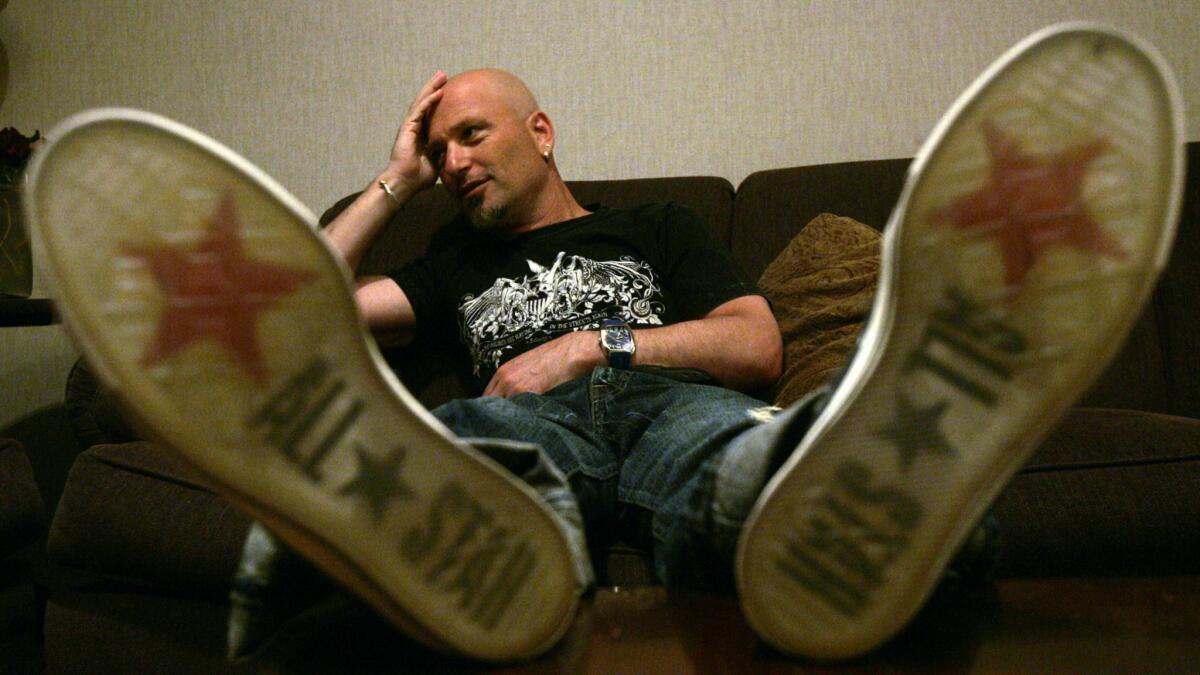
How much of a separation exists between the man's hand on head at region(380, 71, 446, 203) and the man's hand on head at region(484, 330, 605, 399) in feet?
1.55

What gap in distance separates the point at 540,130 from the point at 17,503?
89 centimetres

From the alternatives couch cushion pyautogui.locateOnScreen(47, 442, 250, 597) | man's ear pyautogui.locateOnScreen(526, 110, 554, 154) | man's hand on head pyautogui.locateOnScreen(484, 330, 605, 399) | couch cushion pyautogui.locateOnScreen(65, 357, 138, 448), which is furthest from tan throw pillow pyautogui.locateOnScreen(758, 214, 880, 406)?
couch cushion pyautogui.locateOnScreen(65, 357, 138, 448)

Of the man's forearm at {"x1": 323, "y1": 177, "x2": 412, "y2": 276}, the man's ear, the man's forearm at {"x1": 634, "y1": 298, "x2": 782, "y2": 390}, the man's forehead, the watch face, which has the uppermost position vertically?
the man's forehead

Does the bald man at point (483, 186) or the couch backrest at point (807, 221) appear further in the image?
the couch backrest at point (807, 221)

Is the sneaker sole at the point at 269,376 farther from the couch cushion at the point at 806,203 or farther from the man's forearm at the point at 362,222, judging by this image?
the couch cushion at the point at 806,203

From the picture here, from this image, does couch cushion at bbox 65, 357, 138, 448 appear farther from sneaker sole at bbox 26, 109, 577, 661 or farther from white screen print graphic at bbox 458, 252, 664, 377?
sneaker sole at bbox 26, 109, 577, 661

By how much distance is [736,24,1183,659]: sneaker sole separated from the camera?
460 mm

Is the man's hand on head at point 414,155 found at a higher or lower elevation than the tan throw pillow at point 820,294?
higher

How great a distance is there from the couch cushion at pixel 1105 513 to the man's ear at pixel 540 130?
0.88 meters

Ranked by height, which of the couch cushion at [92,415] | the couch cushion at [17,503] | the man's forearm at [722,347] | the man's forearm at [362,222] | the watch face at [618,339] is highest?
the man's forearm at [362,222]

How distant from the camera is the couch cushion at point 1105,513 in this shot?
796 millimetres

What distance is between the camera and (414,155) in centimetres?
138

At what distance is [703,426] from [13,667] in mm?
953

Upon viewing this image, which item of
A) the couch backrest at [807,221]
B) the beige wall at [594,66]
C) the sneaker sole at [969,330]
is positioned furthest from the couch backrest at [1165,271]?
the sneaker sole at [969,330]
